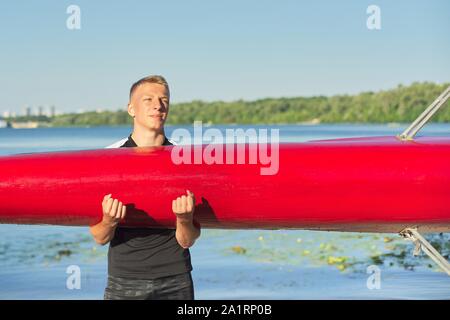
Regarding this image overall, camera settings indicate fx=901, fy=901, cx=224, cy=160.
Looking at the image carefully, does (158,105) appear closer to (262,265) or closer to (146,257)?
(146,257)

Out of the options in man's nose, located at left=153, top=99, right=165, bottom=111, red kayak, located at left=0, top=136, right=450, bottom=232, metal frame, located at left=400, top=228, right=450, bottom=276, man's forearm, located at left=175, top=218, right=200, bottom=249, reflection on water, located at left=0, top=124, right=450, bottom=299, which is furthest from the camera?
reflection on water, located at left=0, top=124, right=450, bottom=299

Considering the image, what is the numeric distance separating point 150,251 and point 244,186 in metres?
0.60

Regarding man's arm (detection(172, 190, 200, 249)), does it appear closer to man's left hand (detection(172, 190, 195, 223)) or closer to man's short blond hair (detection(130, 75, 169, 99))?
man's left hand (detection(172, 190, 195, 223))

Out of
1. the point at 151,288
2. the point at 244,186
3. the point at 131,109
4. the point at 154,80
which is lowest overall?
the point at 151,288

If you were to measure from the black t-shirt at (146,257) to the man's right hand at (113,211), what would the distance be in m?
0.13

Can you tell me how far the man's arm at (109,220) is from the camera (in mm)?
3744

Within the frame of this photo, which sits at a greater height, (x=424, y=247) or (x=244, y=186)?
(x=244, y=186)

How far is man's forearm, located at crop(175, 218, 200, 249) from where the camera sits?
145 inches

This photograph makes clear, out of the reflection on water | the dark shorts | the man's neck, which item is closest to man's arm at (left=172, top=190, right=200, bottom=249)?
the dark shorts

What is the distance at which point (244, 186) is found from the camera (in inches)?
163

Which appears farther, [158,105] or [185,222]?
[158,105]

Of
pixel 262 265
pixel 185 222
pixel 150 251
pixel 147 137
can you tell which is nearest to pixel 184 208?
pixel 185 222

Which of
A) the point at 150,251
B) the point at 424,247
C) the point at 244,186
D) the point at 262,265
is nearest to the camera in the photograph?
the point at 150,251
